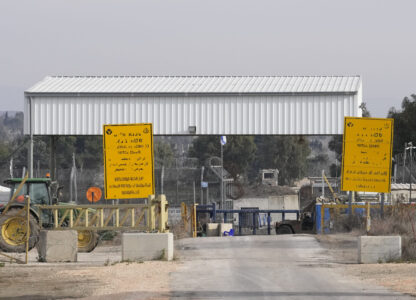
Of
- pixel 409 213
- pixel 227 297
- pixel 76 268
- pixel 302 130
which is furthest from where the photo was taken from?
pixel 302 130

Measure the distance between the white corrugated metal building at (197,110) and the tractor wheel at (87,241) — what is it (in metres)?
15.0

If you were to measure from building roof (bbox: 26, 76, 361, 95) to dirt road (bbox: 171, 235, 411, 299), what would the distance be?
594 inches

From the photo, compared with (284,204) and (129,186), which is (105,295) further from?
(284,204)

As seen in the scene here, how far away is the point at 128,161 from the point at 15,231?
15.1 feet

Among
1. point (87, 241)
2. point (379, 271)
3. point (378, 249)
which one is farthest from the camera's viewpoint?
point (87, 241)

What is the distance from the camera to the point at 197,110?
41938mm

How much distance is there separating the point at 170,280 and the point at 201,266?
3330mm

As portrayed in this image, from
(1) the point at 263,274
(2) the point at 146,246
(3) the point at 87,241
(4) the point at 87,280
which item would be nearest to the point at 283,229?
(3) the point at 87,241

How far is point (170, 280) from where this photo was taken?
16.9 meters

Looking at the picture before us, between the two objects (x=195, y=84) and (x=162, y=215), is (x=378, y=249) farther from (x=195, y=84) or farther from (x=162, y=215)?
(x=195, y=84)

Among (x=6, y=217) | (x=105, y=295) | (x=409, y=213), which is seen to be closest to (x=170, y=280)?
(x=105, y=295)

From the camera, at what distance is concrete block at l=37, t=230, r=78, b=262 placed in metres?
22.0

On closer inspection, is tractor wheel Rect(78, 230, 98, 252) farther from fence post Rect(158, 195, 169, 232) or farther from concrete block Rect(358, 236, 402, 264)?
concrete block Rect(358, 236, 402, 264)

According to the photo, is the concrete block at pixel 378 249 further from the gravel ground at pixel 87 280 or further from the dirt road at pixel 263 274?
the gravel ground at pixel 87 280
